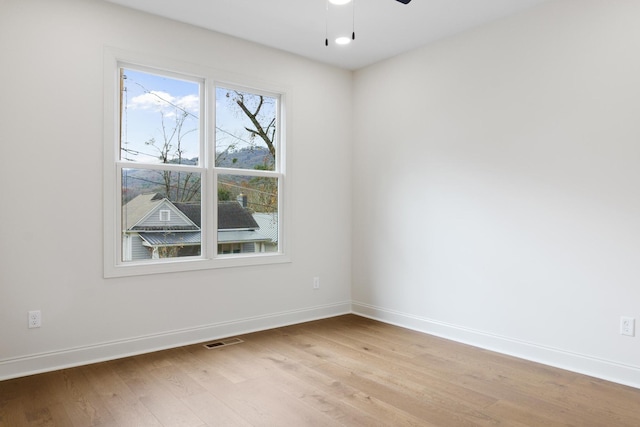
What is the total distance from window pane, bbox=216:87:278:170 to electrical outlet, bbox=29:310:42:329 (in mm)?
1865

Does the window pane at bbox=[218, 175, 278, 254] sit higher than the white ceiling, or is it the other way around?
the white ceiling

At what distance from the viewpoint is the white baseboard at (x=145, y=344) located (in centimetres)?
300

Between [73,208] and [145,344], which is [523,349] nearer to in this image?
[145,344]

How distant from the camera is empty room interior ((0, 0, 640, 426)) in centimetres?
292

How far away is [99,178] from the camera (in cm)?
330

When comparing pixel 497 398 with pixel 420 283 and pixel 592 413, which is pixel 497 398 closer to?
pixel 592 413

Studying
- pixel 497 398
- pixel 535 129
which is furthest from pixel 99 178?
pixel 535 129

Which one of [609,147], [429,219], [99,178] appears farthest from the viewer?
[429,219]

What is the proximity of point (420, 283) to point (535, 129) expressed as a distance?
1.75 m

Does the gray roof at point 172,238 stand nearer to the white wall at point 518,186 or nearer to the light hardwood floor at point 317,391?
the light hardwood floor at point 317,391

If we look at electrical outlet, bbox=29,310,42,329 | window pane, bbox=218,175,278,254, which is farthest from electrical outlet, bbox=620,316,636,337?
electrical outlet, bbox=29,310,42,329

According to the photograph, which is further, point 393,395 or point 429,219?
point 429,219

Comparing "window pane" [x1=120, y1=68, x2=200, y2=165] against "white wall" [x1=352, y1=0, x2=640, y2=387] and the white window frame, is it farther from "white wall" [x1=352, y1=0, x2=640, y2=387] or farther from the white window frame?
"white wall" [x1=352, y1=0, x2=640, y2=387]

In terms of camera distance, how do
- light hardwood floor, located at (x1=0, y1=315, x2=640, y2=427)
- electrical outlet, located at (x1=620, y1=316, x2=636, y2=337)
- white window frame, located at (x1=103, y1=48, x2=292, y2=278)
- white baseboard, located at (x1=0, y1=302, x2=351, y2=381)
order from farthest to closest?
1. white window frame, located at (x1=103, y1=48, x2=292, y2=278)
2. white baseboard, located at (x1=0, y1=302, x2=351, y2=381)
3. electrical outlet, located at (x1=620, y1=316, x2=636, y2=337)
4. light hardwood floor, located at (x1=0, y1=315, x2=640, y2=427)
